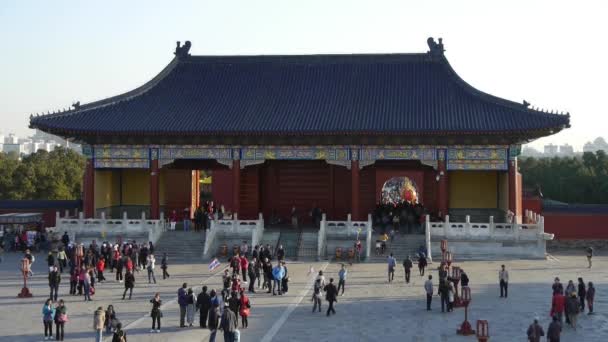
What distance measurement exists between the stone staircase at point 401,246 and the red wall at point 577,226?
10954mm

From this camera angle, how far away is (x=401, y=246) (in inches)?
1384

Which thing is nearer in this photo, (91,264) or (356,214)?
(91,264)

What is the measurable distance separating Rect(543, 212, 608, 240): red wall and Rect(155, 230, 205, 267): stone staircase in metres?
20.3

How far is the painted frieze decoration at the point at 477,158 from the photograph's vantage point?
124 ft

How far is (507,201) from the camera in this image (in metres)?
38.4

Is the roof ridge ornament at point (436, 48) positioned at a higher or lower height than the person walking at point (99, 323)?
higher

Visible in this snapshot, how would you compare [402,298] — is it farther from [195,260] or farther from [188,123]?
[188,123]

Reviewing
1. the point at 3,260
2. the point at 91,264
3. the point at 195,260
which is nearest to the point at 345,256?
the point at 195,260

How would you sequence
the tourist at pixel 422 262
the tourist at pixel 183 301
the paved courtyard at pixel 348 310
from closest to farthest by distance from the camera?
1. the paved courtyard at pixel 348 310
2. the tourist at pixel 183 301
3. the tourist at pixel 422 262

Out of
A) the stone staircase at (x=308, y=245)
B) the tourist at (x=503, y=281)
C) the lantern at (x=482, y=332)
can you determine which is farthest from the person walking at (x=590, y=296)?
the stone staircase at (x=308, y=245)

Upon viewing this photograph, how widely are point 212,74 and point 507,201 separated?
18823 millimetres

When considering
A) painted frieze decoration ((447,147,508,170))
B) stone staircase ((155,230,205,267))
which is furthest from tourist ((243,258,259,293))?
painted frieze decoration ((447,147,508,170))

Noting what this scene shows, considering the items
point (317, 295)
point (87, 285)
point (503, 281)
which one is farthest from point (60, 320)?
point (503, 281)

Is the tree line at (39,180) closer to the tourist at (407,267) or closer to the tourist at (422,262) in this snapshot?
the tourist at (422,262)
